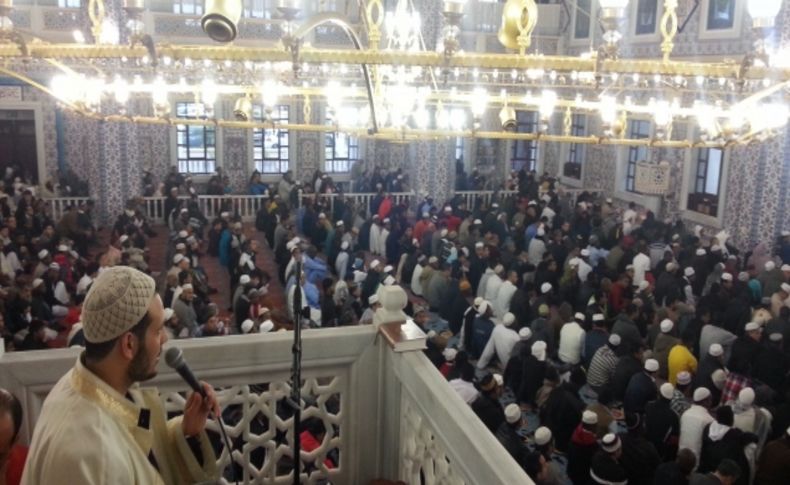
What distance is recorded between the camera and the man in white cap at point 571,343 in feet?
25.1

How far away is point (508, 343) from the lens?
299 inches

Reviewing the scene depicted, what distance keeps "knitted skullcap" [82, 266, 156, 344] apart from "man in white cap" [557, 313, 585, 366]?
6.39 metres

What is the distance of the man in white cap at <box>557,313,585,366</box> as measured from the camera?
25.1 feet

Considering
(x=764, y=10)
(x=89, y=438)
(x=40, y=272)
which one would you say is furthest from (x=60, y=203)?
(x=89, y=438)

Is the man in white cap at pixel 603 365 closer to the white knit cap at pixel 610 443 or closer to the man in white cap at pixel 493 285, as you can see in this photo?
the white knit cap at pixel 610 443

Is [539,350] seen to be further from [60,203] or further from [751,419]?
[60,203]

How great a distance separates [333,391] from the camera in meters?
3.41

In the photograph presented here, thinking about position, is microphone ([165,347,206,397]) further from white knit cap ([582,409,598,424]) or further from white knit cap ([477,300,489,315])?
white knit cap ([477,300,489,315])

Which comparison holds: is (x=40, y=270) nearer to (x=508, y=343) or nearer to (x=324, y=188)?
(x=508, y=343)

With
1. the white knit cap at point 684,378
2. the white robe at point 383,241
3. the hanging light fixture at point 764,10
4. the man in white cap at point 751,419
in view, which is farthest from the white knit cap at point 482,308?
the hanging light fixture at point 764,10

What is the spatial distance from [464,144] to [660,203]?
19.4 ft

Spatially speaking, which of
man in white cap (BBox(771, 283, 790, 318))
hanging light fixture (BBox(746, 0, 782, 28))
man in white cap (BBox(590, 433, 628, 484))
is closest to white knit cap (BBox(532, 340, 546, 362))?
man in white cap (BBox(590, 433, 628, 484))

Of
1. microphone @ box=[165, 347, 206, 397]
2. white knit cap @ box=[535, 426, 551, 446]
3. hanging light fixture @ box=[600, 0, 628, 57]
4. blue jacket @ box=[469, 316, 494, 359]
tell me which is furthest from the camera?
blue jacket @ box=[469, 316, 494, 359]

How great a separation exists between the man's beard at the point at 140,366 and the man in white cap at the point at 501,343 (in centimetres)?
599
